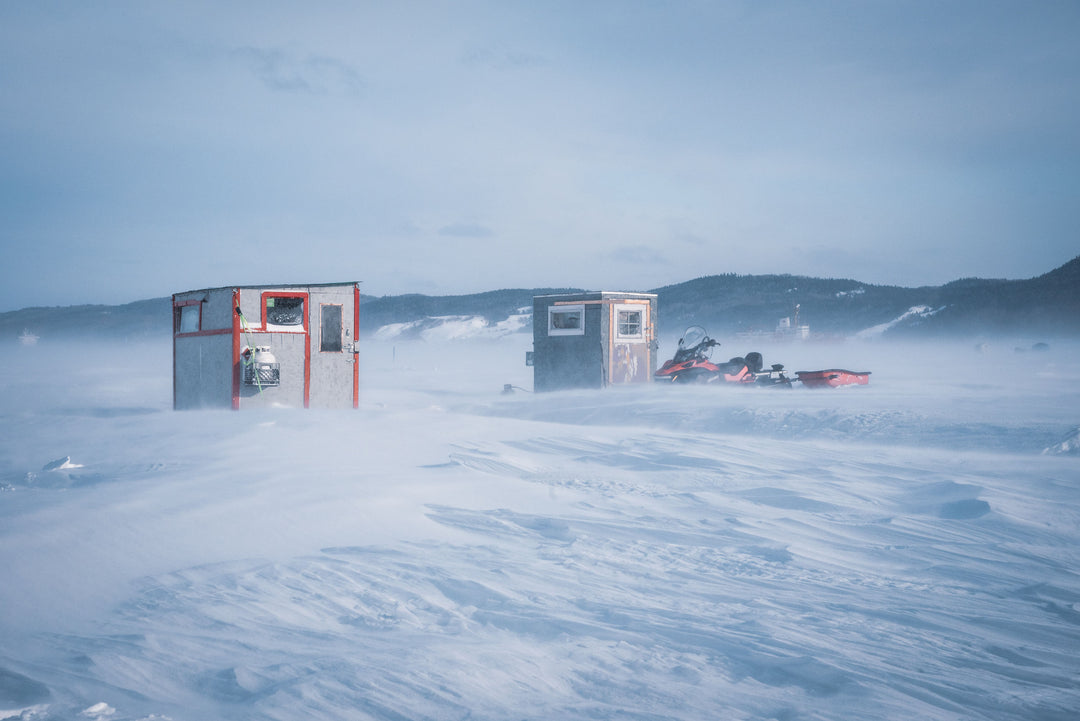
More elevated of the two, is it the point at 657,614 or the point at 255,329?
the point at 255,329

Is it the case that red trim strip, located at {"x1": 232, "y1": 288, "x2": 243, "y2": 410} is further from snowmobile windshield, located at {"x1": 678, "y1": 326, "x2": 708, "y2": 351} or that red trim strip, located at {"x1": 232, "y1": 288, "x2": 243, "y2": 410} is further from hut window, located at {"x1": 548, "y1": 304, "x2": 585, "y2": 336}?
snowmobile windshield, located at {"x1": 678, "y1": 326, "x2": 708, "y2": 351}

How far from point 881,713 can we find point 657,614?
1285 mm

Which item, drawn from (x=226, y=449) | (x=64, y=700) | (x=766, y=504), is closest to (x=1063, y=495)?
(x=766, y=504)

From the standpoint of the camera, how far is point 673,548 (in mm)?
5465

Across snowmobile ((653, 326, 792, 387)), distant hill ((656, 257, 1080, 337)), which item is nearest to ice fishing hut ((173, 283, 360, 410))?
snowmobile ((653, 326, 792, 387))

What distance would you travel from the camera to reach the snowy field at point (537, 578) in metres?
3.39

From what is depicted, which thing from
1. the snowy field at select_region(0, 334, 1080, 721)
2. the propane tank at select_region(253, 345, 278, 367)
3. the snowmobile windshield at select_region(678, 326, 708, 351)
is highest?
the snowmobile windshield at select_region(678, 326, 708, 351)

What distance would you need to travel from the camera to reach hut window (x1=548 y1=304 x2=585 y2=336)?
62.7ft

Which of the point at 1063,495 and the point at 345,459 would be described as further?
the point at 345,459

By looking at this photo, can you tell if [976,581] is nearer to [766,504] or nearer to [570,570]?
[766,504]

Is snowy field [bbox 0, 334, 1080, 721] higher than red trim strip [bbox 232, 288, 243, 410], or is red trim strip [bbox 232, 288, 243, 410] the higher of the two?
red trim strip [bbox 232, 288, 243, 410]

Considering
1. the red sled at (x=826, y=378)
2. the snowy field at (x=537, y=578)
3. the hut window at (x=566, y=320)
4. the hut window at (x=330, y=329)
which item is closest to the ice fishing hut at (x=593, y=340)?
the hut window at (x=566, y=320)

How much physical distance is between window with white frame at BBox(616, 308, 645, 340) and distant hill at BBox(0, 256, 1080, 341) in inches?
2443

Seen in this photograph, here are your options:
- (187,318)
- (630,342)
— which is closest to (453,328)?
(630,342)
